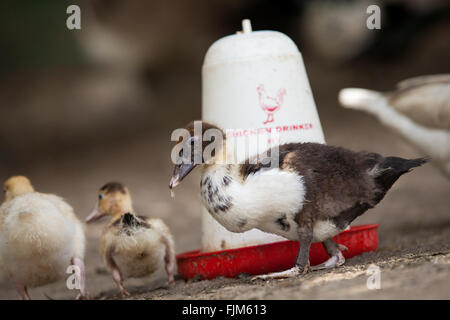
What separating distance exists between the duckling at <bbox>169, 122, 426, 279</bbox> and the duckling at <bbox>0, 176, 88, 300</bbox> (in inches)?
36.6

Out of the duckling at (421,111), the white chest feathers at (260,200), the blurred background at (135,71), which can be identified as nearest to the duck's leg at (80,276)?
the white chest feathers at (260,200)

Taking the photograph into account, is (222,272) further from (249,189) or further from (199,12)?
(199,12)

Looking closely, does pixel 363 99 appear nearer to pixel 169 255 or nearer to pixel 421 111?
pixel 421 111

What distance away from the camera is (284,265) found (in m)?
3.69

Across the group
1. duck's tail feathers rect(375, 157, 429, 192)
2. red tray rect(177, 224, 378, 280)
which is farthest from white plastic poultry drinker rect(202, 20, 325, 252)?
duck's tail feathers rect(375, 157, 429, 192)

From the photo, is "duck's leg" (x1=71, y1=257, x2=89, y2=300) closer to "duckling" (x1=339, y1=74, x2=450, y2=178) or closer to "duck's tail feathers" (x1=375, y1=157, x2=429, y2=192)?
"duck's tail feathers" (x1=375, y1=157, x2=429, y2=192)

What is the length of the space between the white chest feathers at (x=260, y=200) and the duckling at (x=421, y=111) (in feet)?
7.96

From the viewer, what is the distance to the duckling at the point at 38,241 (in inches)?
146

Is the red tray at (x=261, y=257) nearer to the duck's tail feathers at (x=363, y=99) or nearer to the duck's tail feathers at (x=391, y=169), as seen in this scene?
the duck's tail feathers at (x=391, y=169)

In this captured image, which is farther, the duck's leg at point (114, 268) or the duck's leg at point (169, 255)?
the duck's leg at point (169, 255)

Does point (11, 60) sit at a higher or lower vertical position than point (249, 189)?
higher

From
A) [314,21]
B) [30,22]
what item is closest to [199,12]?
[314,21]
